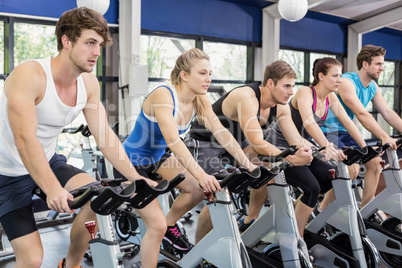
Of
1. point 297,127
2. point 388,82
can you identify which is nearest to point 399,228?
point 297,127

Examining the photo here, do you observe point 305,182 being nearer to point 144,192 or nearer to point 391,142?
point 391,142

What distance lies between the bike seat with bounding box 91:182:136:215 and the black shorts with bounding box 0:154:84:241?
0.44 metres

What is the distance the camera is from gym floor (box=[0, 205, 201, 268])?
3264 mm

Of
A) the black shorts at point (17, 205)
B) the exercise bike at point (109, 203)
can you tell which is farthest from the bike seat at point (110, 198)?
the black shorts at point (17, 205)

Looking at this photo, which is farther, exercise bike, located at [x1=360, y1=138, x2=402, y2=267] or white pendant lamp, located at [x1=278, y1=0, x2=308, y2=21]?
white pendant lamp, located at [x1=278, y1=0, x2=308, y2=21]

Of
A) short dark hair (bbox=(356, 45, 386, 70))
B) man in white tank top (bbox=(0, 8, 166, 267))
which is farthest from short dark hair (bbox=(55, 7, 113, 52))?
short dark hair (bbox=(356, 45, 386, 70))

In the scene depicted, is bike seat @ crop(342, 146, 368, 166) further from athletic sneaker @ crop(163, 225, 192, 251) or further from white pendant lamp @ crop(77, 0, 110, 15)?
white pendant lamp @ crop(77, 0, 110, 15)

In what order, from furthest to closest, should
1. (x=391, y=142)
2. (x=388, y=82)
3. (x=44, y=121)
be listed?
1. (x=388, y=82)
2. (x=391, y=142)
3. (x=44, y=121)

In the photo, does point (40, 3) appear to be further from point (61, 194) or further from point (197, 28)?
point (61, 194)

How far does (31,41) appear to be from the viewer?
591 cm

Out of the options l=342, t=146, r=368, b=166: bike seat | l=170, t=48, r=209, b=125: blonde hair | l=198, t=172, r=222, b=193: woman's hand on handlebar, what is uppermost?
l=170, t=48, r=209, b=125: blonde hair

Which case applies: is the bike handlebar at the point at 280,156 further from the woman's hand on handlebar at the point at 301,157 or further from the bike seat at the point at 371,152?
the bike seat at the point at 371,152

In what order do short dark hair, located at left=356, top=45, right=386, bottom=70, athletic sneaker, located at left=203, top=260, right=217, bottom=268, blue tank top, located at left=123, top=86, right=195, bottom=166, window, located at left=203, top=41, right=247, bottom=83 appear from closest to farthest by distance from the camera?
athletic sneaker, located at left=203, top=260, right=217, bottom=268 < blue tank top, located at left=123, top=86, right=195, bottom=166 < short dark hair, located at left=356, top=45, right=386, bottom=70 < window, located at left=203, top=41, right=247, bottom=83

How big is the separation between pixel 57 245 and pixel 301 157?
2229 mm
